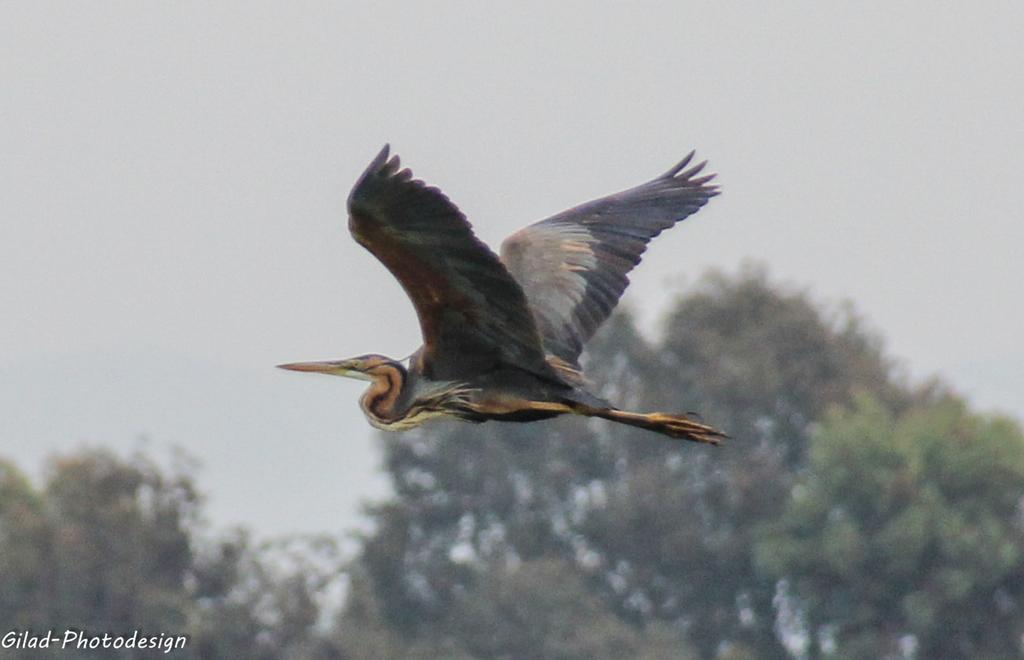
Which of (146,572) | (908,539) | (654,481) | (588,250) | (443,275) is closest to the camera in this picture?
(443,275)

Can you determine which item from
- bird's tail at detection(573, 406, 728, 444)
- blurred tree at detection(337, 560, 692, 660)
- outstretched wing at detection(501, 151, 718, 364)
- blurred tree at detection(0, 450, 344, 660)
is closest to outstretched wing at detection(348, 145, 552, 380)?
bird's tail at detection(573, 406, 728, 444)

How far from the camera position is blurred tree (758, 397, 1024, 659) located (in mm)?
36344

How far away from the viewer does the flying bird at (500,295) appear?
26.2 feet

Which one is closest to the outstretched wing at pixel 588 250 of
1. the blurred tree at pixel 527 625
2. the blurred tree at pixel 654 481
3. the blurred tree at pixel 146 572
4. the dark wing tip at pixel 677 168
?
the dark wing tip at pixel 677 168

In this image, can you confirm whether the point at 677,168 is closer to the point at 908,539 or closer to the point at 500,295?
the point at 500,295

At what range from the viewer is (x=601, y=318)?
9.75m

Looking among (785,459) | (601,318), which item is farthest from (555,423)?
(601,318)

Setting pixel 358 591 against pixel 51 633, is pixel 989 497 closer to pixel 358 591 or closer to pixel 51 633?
pixel 358 591

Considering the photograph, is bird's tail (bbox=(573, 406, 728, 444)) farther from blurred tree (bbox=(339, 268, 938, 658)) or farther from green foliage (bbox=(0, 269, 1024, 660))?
blurred tree (bbox=(339, 268, 938, 658))

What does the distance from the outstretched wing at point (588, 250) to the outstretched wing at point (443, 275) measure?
608 mm

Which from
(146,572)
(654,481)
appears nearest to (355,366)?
(146,572)

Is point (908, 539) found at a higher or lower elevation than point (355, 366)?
higher

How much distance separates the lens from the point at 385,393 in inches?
357

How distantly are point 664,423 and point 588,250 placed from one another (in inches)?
53.4
